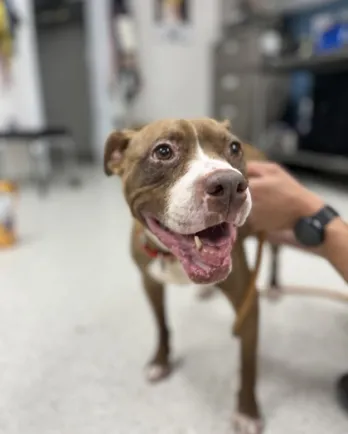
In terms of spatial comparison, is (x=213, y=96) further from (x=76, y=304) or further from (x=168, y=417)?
(x=168, y=417)

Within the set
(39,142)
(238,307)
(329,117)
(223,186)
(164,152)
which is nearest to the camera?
(223,186)

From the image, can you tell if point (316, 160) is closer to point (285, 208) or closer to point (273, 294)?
point (273, 294)

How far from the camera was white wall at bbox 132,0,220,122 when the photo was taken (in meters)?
4.26

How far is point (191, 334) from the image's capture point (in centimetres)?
129

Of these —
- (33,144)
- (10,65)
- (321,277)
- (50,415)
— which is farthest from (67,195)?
(50,415)

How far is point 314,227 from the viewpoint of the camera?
2.90ft

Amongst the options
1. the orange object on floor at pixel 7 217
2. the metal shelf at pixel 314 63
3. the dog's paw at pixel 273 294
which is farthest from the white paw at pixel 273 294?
the metal shelf at pixel 314 63

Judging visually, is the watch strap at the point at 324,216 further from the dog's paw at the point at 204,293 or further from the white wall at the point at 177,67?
the white wall at the point at 177,67

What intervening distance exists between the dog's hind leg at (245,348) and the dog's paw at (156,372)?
229 millimetres

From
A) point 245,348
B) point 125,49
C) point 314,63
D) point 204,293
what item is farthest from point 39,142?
point 245,348

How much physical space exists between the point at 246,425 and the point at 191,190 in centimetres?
51

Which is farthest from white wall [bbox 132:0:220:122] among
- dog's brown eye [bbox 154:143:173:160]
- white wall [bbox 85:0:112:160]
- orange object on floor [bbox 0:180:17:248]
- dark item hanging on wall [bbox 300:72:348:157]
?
dog's brown eye [bbox 154:143:173:160]

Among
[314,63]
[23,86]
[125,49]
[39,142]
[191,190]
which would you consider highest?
[125,49]

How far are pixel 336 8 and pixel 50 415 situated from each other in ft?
11.8
